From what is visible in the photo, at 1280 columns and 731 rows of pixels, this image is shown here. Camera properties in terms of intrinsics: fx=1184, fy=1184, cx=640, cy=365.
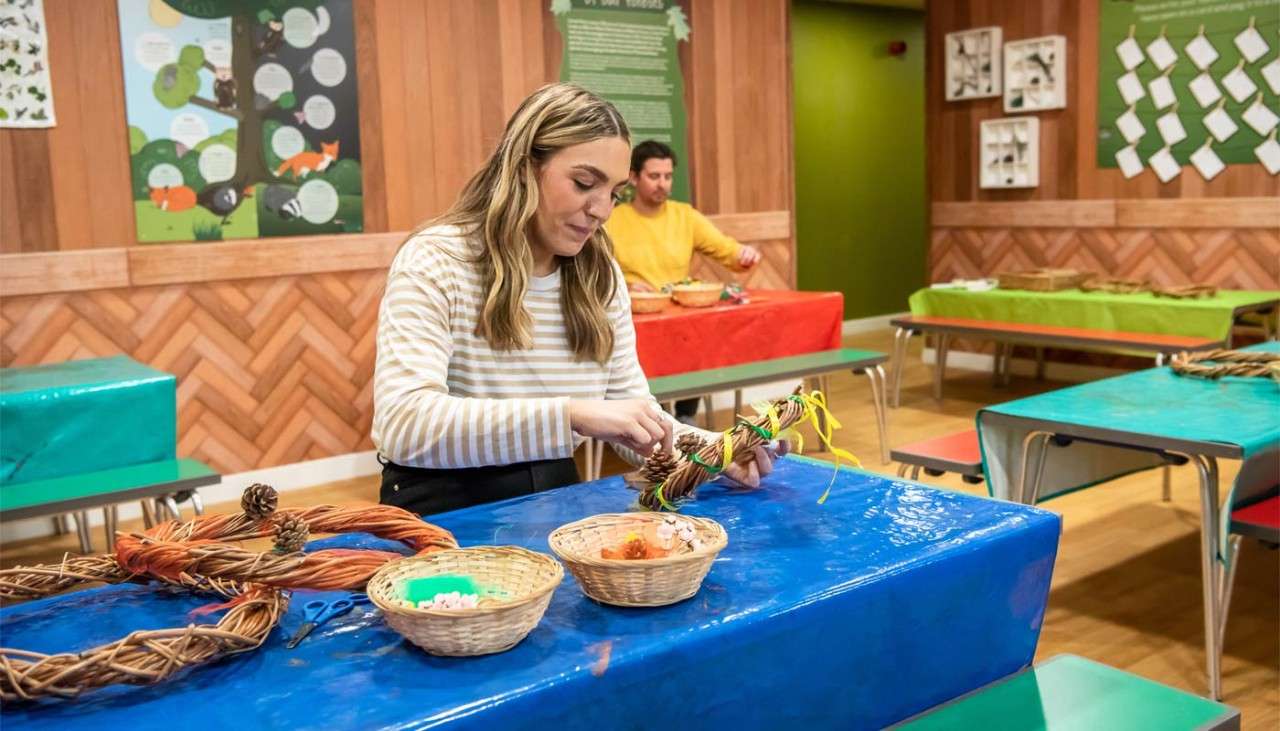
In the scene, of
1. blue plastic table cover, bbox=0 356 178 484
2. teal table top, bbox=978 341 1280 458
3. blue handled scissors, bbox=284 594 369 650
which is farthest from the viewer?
blue plastic table cover, bbox=0 356 178 484

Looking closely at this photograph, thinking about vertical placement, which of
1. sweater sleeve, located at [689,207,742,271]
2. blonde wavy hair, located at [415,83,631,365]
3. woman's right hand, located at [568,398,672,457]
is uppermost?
blonde wavy hair, located at [415,83,631,365]

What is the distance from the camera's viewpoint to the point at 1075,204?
264 inches

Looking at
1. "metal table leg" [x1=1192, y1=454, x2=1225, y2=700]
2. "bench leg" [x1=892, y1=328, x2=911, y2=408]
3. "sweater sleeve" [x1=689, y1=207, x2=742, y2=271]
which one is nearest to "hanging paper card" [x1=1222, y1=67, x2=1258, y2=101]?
"bench leg" [x1=892, y1=328, x2=911, y2=408]

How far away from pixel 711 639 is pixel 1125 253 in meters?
5.97

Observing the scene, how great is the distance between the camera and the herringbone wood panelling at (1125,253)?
600 cm

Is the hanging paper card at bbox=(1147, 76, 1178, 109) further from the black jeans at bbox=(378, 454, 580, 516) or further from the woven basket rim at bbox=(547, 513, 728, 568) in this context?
the woven basket rim at bbox=(547, 513, 728, 568)

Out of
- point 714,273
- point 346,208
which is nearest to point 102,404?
point 346,208

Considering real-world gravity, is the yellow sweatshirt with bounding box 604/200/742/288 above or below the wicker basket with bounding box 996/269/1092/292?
above

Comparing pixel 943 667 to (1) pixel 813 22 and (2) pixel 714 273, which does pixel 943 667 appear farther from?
(1) pixel 813 22

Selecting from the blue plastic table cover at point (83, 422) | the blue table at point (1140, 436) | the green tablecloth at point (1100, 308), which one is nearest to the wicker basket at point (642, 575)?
the blue table at point (1140, 436)

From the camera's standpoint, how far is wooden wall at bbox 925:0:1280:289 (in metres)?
6.03

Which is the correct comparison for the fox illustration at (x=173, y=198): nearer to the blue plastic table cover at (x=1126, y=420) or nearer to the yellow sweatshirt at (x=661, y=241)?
the yellow sweatshirt at (x=661, y=241)

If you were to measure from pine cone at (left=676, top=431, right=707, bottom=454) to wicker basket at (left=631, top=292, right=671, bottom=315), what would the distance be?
2832 mm

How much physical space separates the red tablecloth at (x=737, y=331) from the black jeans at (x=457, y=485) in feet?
8.48
